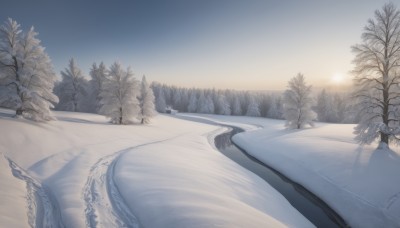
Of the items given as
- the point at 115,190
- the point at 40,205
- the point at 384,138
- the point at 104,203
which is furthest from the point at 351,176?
the point at 40,205

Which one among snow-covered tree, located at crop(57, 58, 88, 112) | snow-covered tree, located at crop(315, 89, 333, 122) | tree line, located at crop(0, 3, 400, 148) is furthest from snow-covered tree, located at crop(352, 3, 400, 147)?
snow-covered tree, located at crop(315, 89, 333, 122)

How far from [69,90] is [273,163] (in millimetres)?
43758

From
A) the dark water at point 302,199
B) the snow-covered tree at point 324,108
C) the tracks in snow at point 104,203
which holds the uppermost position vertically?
the snow-covered tree at point 324,108

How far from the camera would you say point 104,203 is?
9.27m

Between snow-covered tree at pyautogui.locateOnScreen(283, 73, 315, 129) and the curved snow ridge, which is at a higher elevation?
snow-covered tree at pyautogui.locateOnScreen(283, 73, 315, 129)

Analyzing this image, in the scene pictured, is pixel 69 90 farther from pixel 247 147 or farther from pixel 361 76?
pixel 361 76

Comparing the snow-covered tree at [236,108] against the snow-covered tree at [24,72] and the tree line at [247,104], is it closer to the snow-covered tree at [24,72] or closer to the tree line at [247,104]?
the tree line at [247,104]

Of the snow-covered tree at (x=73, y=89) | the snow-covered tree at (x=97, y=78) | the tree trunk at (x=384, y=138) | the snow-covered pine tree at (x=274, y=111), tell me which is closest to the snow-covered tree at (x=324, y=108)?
the snow-covered pine tree at (x=274, y=111)

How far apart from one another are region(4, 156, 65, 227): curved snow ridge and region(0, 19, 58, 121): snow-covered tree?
12527mm

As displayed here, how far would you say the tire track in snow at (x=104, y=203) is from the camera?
7.92 m

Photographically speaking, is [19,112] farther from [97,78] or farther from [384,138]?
[384,138]

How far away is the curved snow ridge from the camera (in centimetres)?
763

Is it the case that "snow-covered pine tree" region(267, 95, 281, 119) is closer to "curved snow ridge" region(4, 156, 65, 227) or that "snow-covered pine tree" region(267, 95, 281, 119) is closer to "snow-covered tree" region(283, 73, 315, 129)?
"snow-covered tree" region(283, 73, 315, 129)

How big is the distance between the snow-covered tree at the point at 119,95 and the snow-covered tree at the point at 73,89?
15210mm
